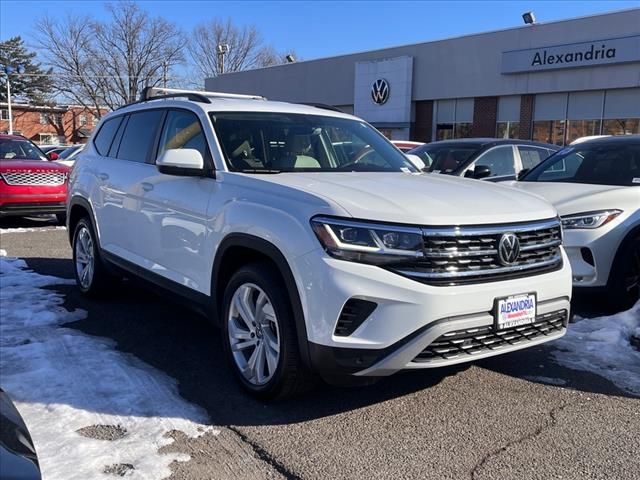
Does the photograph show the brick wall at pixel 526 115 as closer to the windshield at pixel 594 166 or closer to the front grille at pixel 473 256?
the windshield at pixel 594 166

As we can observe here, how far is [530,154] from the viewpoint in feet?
31.1

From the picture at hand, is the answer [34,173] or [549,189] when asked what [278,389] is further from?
[34,173]

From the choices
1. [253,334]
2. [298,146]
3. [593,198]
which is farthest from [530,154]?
[253,334]

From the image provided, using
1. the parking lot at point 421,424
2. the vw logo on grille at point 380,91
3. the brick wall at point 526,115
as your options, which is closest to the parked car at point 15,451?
the parking lot at point 421,424

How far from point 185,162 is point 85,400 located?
62.9 inches

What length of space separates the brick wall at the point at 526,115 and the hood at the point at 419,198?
23243mm

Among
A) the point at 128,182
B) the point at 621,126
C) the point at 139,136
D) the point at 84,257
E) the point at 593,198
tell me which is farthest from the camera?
the point at 621,126

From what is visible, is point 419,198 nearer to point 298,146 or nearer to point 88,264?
point 298,146

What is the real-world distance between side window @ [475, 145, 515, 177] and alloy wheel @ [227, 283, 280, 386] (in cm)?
570

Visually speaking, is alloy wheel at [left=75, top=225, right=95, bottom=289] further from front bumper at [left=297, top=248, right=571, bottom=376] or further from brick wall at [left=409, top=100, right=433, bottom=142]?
brick wall at [left=409, top=100, right=433, bottom=142]

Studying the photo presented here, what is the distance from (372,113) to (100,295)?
27068 mm

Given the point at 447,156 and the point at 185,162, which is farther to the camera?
the point at 447,156

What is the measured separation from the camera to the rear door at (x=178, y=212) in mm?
4133

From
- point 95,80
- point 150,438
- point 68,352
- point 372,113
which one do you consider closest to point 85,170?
point 68,352
